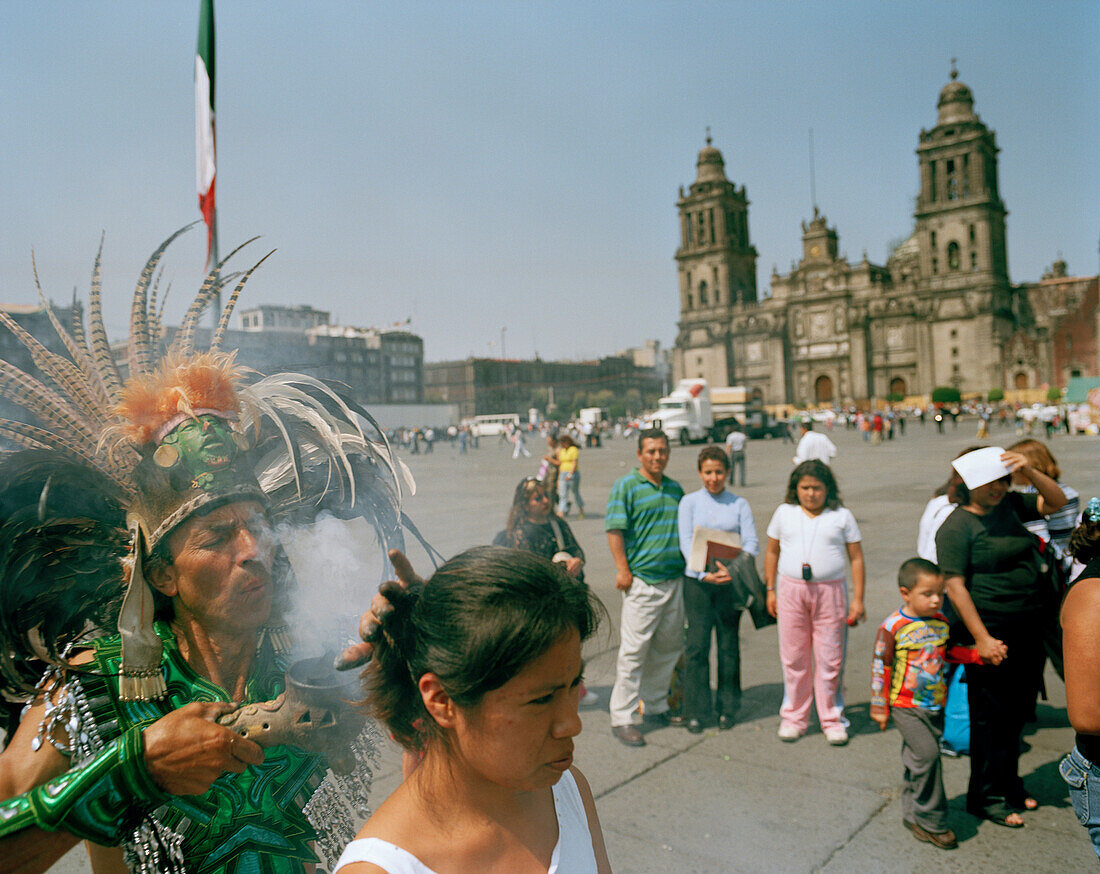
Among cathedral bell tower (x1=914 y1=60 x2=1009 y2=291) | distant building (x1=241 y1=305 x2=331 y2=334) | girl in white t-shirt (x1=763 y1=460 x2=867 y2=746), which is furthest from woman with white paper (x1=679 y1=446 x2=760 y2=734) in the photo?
cathedral bell tower (x1=914 y1=60 x2=1009 y2=291)

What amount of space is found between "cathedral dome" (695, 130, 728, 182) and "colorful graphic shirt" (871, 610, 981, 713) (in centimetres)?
9737

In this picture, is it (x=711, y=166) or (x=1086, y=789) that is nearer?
(x=1086, y=789)

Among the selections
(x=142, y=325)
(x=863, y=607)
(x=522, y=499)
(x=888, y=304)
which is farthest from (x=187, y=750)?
(x=888, y=304)

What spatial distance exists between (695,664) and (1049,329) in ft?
290

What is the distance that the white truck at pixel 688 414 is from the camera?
137 feet

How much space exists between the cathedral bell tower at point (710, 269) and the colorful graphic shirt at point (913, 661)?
87804mm

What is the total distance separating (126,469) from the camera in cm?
164

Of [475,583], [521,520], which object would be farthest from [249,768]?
[521,520]

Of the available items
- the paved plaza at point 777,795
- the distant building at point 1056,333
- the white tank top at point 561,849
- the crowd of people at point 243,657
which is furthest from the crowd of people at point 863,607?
the distant building at point 1056,333

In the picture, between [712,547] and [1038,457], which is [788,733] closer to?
[712,547]

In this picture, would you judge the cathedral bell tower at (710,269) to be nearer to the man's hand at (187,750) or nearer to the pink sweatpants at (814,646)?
the pink sweatpants at (814,646)

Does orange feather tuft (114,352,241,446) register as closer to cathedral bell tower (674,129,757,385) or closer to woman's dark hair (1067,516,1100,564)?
woman's dark hair (1067,516,1100,564)

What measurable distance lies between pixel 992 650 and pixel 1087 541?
4.52 feet

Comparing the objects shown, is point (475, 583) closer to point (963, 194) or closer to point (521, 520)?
point (521, 520)
